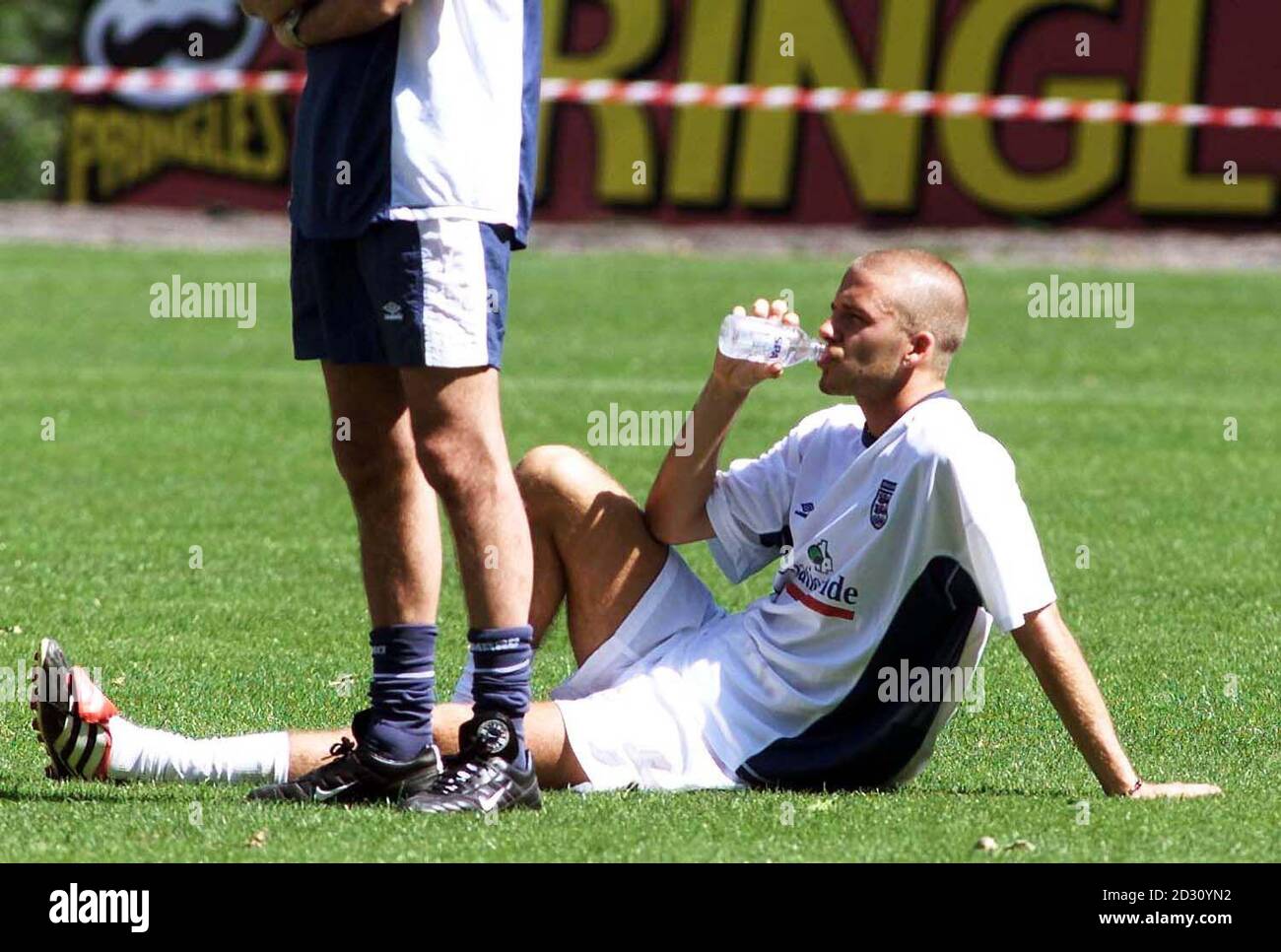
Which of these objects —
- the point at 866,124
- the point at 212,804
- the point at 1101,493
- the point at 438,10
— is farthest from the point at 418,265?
the point at 866,124

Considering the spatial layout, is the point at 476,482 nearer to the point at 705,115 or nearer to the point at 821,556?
the point at 821,556

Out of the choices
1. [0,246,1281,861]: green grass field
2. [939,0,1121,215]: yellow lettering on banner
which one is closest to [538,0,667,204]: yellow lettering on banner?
[939,0,1121,215]: yellow lettering on banner

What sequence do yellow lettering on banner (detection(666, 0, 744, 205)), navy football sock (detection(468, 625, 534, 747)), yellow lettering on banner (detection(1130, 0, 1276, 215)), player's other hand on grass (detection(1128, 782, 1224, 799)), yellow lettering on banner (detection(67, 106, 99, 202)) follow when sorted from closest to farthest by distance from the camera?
1. navy football sock (detection(468, 625, 534, 747))
2. player's other hand on grass (detection(1128, 782, 1224, 799))
3. yellow lettering on banner (detection(1130, 0, 1276, 215))
4. yellow lettering on banner (detection(666, 0, 744, 205))
5. yellow lettering on banner (detection(67, 106, 99, 202))

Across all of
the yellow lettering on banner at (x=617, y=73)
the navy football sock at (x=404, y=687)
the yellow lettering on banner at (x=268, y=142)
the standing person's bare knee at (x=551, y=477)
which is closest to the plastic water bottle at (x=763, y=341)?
the standing person's bare knee at (x=551, y=477)

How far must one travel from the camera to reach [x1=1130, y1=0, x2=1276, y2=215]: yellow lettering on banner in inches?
970


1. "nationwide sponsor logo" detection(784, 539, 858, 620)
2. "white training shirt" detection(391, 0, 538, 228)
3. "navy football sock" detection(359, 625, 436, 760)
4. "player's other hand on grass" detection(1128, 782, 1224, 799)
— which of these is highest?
"white training shirt" detection(391, 0, 538, 228)

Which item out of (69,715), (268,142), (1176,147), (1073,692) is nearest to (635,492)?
(69,715)

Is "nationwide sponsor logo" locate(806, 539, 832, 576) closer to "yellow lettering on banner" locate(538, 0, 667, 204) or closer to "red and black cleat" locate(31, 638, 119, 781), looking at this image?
"red and black cleat" locate(31, 638, 119, 781)

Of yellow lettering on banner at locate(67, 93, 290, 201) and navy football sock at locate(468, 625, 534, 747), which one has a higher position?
navy football sock at locate(468, 625, 534, 747)

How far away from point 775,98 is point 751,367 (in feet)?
66.3

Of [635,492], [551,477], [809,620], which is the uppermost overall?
[551,477]

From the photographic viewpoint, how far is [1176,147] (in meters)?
24.7

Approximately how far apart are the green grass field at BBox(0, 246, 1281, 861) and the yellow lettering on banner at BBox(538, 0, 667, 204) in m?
5.40

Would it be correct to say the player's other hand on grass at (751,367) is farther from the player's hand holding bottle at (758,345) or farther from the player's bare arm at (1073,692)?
the player's bare arm at (1073,692)
